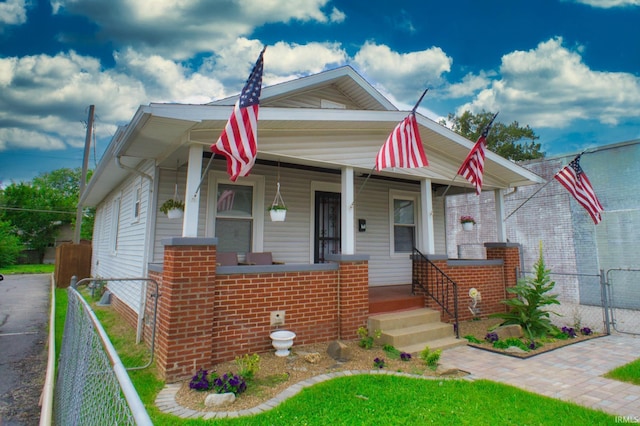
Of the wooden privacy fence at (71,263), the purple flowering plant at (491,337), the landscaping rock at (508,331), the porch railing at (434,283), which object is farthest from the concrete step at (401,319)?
the wooden privacy fence at (71,263)

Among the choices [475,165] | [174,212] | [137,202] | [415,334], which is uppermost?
[475,165]

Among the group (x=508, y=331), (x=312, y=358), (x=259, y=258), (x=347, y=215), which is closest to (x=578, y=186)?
(x=508, y=331)

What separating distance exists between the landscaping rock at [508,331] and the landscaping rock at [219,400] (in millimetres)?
4706

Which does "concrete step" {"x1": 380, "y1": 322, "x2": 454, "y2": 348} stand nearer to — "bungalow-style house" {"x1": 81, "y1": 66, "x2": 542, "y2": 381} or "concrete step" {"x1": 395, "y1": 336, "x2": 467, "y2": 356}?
"concrete step" {"x1": 395, "y1": 336, "x2": 467, "y2": 356}

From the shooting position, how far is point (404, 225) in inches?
348

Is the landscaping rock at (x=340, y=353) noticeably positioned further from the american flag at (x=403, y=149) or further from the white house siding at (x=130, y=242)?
the white house siding at (x=130, y=242)

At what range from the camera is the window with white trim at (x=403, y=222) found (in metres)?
8.66

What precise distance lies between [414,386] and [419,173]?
4174 millimetres

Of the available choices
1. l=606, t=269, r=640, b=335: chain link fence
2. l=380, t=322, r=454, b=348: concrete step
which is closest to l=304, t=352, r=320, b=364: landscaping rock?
l=380, t=322, r=454, b=348: concrete step

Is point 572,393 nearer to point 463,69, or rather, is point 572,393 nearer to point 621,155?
point 621,155

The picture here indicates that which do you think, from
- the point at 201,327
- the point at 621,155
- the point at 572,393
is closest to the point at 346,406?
the point at 201,327

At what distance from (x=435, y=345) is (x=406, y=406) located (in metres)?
2.33

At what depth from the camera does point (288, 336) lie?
4664mm

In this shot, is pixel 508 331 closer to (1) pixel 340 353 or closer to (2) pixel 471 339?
(2) pixel 471 339
